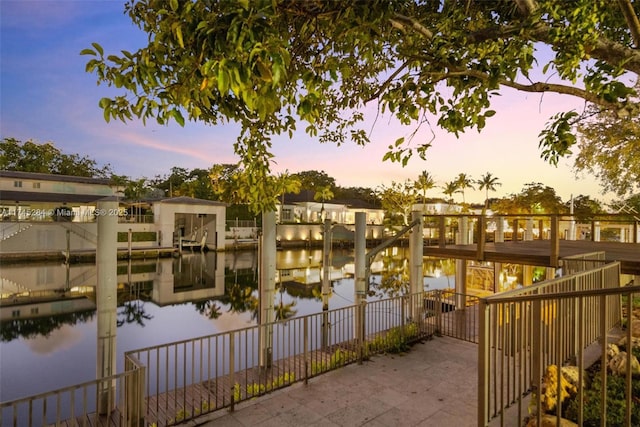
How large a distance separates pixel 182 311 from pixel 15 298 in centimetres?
741

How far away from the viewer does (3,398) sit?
6.95 m

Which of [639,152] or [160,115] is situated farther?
[639,152]

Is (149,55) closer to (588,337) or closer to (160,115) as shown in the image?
(160,115)

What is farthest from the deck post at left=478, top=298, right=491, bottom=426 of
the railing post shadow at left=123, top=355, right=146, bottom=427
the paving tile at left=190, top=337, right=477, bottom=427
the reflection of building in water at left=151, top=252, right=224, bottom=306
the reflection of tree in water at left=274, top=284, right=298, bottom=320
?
the reflection of building in water at left=151, top=252, right=224, bottom=306

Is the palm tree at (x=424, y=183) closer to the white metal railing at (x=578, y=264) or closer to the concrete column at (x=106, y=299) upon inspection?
the white metal railing at (x=578, y=264)

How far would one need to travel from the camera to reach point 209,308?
14.9 metres

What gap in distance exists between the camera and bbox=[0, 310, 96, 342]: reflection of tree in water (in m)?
11.0

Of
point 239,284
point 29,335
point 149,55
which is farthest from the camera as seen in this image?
point 239,284

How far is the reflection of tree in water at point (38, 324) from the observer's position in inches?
431

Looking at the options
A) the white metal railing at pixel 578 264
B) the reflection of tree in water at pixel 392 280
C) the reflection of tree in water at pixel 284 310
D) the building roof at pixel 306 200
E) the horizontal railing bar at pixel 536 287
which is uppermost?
the building roof at pixel 306 200

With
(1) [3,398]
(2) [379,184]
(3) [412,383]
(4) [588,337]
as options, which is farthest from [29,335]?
(2) [379,184]

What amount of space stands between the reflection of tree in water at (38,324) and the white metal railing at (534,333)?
13199mm

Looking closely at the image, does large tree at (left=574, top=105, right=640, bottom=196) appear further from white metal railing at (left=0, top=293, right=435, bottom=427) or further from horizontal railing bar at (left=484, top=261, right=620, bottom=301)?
white metal railing at (left=0, top=293, right=435, bottom=427)

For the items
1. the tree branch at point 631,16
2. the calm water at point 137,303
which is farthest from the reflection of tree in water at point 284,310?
the tree branch at point 631,16
